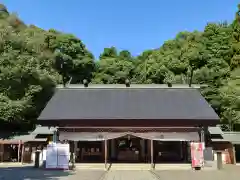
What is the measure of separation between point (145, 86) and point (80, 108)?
560 cm

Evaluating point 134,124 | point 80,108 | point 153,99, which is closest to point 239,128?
point 153,99

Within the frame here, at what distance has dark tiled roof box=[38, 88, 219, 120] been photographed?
70.1 ft

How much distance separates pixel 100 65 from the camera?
157 feet

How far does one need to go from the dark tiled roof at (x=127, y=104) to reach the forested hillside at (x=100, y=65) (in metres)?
2.82

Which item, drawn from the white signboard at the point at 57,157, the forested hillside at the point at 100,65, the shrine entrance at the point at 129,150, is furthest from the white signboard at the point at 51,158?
the forested hillside at the point at 100,65

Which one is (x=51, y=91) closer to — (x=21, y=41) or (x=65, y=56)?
(x=21, y=41)

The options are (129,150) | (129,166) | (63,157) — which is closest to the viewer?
(63,157)

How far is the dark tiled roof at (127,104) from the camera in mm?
21359

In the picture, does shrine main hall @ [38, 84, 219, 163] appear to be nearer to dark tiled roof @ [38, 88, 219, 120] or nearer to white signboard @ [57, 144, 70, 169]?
dark tiled roof @ [38, 88, 219, 120]

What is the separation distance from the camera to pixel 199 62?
127 ft

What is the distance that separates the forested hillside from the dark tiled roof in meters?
2.82

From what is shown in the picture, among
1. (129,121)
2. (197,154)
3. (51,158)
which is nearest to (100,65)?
(129,121)

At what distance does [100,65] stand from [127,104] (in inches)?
995

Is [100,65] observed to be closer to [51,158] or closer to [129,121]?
[129,121]
